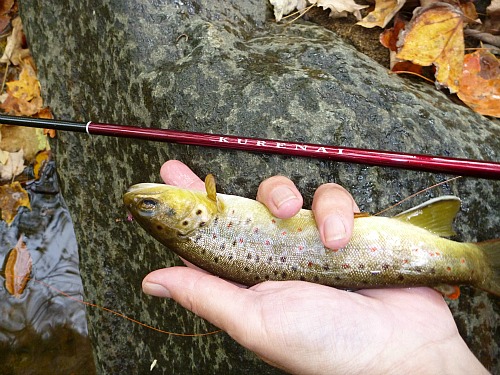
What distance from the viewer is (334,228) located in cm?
247

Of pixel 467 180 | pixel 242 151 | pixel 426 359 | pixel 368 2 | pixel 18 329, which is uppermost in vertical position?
pixel 368 2

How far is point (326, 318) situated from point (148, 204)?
3.97 feet

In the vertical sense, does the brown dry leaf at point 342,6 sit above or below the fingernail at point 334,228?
above

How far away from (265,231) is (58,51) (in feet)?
8.94

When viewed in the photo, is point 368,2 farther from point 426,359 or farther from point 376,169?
point 426,359

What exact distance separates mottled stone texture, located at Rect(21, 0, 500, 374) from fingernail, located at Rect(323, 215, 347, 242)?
48 cm

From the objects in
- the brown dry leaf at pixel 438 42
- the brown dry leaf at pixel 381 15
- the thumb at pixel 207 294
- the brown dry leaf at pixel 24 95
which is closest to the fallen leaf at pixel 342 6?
the brown dry leaf at pixel 381 15

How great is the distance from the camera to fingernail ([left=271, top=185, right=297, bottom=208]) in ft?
8.45

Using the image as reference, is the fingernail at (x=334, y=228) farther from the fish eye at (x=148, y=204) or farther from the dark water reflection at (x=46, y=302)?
the dark water reflection at (x=46, y=302)

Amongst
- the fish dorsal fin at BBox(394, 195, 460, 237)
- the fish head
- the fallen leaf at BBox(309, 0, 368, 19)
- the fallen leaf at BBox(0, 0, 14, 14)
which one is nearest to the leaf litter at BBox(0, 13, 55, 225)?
the fallen leaf at BBox(0, 0, 14, 14)

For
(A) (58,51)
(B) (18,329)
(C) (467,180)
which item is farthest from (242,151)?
(B) (18,329)

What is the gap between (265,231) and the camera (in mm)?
2709

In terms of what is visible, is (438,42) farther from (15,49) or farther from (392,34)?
(15,49)

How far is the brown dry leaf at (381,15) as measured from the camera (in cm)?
376
